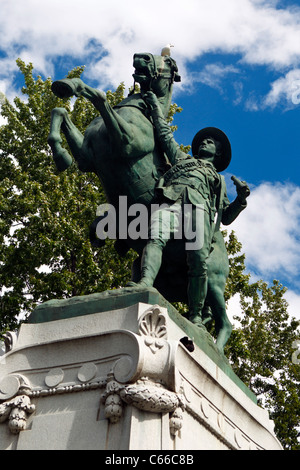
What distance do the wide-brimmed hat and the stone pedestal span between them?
3077 millimetres

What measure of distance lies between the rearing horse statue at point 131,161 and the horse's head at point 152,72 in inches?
13.0

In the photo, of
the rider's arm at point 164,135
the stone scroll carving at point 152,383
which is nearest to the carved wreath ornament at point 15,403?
the stone scroll carving at point 152,383

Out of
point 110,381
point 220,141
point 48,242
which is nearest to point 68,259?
point 48,242

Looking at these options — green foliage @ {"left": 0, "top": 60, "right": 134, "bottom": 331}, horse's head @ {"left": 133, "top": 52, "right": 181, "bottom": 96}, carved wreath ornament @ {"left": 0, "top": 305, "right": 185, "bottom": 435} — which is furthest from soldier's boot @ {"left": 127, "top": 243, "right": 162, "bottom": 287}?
green foliage @ {"left": 0, "top": 60, "right": 134, "bottom": 331}

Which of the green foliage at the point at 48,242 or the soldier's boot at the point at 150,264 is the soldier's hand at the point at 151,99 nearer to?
the soldier's boot at the point at 150,264

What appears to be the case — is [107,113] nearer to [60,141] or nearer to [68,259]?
[60,141]

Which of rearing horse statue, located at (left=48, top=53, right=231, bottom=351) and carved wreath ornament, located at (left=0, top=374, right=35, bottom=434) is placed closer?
carved wreath ornament, located at (left=0, top=374, right=35, bottom=434)

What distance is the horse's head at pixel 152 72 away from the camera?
8.63 m

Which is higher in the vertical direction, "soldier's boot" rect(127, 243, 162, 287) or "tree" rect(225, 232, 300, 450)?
"tree" rect(225, 232, 300, 450)

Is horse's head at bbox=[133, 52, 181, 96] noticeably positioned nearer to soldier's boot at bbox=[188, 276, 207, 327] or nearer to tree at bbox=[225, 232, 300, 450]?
soldier's boot at bbox=[188, 276, 207, 327]

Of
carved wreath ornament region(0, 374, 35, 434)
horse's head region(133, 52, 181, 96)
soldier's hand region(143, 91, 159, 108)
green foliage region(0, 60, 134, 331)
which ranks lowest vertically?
carved wreath ornament region(0, 374, 35, 434)

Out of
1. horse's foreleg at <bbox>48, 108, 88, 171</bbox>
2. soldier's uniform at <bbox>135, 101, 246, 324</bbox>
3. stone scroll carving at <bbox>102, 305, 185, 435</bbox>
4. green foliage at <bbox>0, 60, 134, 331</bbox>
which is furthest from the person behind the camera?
green foliage at <bbox>0, 60, 134, 331</bbox>

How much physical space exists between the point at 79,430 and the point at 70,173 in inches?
519

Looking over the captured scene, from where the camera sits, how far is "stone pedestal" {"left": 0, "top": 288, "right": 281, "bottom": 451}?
541 cm
